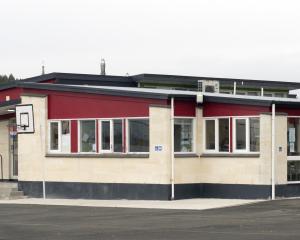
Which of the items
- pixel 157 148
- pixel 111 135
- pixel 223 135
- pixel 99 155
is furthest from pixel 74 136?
pixel 223 135

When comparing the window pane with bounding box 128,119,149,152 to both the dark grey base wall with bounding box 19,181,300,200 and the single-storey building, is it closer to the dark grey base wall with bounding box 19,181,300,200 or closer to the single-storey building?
the single-storey building

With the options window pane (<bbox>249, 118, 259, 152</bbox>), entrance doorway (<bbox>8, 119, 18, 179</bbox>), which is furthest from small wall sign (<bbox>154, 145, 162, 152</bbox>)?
entrance doorway (<bbox>8, 119, 18, 179</bbox>)

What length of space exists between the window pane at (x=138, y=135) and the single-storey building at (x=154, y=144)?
0.03m

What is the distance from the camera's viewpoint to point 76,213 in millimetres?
22828

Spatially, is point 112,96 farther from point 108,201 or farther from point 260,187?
point 260,187

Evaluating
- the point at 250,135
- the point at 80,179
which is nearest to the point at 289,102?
the point at 250,135

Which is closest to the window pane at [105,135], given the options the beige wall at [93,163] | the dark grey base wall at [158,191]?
the beige wall at [93,163]

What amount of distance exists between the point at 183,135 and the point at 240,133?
198 cm

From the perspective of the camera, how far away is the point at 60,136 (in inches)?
1180

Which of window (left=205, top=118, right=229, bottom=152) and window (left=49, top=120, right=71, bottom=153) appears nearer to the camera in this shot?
window (left=205, top=118, right=229, bottom=152)

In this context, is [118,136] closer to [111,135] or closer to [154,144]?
[111,135]

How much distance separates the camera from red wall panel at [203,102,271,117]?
26.5m

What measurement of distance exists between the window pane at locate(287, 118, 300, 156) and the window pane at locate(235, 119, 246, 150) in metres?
1.50

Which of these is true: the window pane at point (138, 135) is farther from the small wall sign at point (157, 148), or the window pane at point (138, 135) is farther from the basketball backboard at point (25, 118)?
the basketball backboard at point (25, 118)
